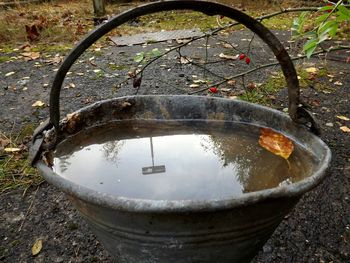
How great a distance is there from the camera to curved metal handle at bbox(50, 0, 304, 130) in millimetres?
1267

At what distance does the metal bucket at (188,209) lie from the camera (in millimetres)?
1027

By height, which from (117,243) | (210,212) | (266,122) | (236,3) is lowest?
(236,3)

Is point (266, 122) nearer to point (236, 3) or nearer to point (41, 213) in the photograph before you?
point (41, 213)

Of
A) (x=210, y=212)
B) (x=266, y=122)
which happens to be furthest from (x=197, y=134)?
(x=210, y=212)

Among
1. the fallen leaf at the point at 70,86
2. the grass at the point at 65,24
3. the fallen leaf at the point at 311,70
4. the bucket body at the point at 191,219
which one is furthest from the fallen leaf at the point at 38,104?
the fallen leaf at the point at 311,70

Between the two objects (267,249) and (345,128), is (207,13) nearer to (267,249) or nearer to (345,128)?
(267,249)

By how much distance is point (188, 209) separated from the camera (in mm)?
995

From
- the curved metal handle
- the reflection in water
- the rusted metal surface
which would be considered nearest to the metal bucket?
the curved metal handle

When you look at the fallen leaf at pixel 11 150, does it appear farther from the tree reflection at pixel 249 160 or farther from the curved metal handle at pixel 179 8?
the tree reflection at pixel 249 160

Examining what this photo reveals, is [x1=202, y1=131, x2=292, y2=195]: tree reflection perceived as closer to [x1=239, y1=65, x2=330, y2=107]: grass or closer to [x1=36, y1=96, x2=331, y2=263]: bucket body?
[x1=36, y1=96, x2=331, y2=263]: bucket body

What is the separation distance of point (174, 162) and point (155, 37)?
169 inches

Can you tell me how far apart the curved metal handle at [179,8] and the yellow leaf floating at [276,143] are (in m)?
0.15

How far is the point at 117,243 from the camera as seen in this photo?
1319 millimetres

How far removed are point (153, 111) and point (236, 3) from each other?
6885 mm
